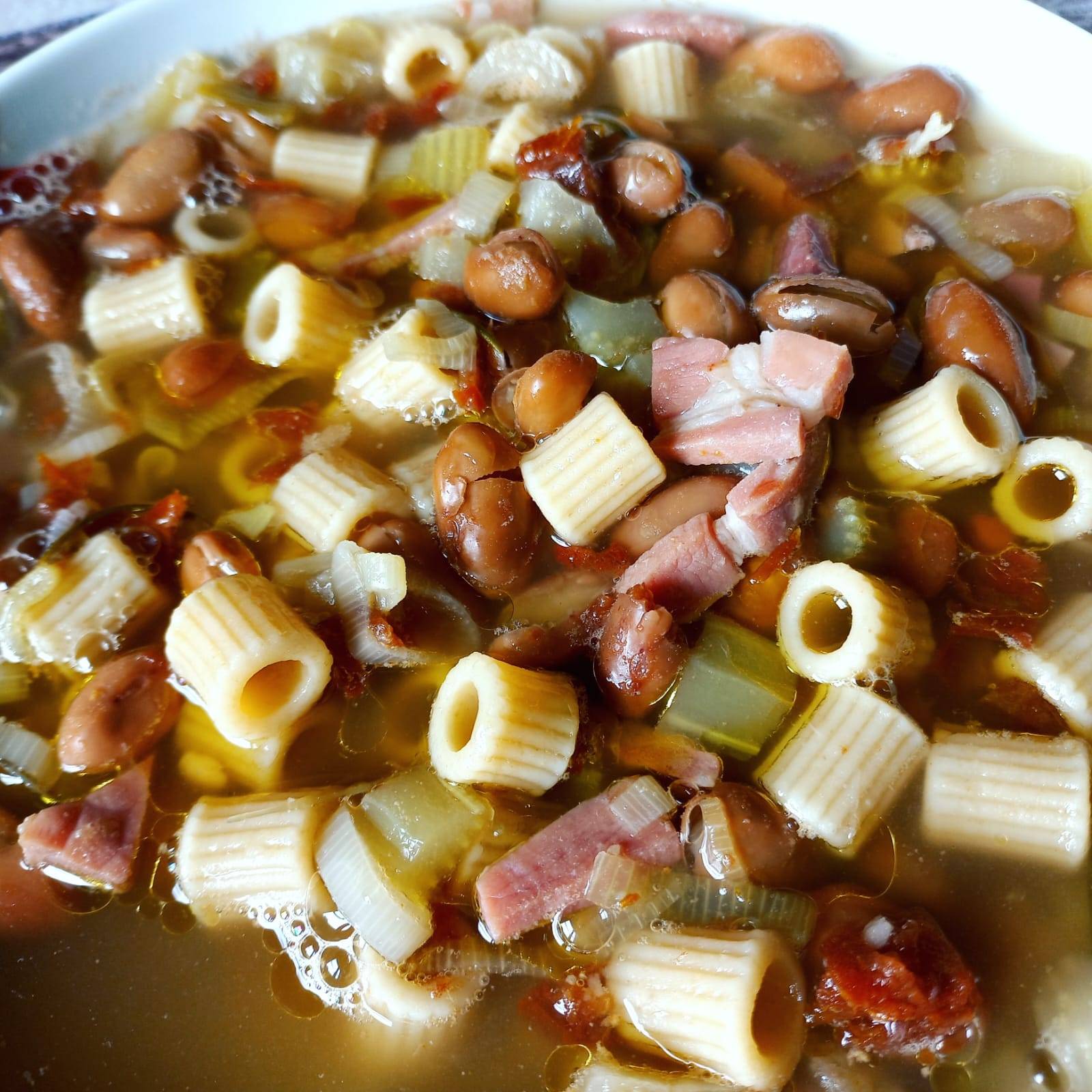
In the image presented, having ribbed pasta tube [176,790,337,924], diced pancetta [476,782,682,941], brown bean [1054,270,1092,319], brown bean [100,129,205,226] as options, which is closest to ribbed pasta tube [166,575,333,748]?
ribbed pasta tube [176,790,337,924]

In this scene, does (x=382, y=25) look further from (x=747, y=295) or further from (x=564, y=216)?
(x=747, y=295)

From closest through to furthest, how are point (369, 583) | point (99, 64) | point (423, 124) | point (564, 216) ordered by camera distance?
point (369, 583) → point (564, 216) → point (99, 64) → point (423, 124)

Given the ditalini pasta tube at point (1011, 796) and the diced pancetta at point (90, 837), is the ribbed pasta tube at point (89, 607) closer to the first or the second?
the diced pancetta at point (90, 837)

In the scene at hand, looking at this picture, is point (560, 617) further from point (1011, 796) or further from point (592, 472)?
point (1011, 796)

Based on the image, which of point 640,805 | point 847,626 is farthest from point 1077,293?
point 640,805

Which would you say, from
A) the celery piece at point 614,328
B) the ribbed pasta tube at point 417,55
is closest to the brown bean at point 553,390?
the celery piece at point 614,328

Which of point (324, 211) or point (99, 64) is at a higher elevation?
point (99, 64)

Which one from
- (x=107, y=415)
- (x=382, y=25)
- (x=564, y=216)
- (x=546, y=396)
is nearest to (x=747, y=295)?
(x=564, y=216)
